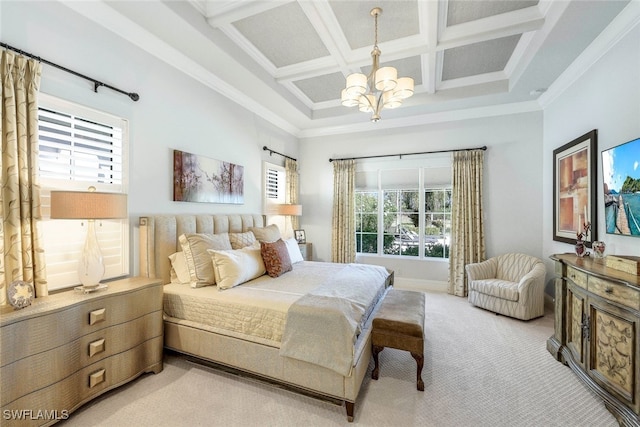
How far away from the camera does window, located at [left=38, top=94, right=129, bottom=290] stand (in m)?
2.03

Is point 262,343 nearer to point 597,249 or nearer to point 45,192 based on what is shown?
point 45,192

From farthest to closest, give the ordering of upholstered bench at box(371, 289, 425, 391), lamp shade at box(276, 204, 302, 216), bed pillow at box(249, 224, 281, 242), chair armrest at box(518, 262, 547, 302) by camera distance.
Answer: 1. lamp shade at box(276, 204, 302, 216)
2. bed pillow at box(249, 224, 281, 242)
3. chair armrest at box(518, 262, 547, 302)
4. upholstered bench at box(371, 289, 425, 391)

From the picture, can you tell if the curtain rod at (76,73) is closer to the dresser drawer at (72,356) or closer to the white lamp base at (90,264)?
the white lamp base at (90,264)

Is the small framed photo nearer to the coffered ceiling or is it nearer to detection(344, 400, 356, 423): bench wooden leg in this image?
the coffered ceiling

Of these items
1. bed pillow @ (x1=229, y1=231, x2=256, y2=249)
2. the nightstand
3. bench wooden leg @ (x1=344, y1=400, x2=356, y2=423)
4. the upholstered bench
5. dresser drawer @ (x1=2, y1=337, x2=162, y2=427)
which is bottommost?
bench wooden leg @ (x1=344, y1=400, x2=356, y2=423)

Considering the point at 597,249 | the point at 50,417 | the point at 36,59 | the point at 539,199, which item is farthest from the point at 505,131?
the point at 50,417

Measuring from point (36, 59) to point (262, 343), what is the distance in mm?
2650

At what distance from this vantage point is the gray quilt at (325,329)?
181cm

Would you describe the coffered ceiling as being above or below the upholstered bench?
above

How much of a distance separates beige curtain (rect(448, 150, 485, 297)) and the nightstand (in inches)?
100

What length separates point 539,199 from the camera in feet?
13.8

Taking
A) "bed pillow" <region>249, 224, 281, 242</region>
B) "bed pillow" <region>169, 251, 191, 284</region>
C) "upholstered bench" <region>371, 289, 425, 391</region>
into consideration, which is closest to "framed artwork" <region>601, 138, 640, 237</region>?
"upholstered bench" <region>371, 289, 425, 391</region>

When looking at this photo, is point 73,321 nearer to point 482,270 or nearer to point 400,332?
point 400,332

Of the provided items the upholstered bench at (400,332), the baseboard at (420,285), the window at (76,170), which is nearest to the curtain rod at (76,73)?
the window at (76,170)
